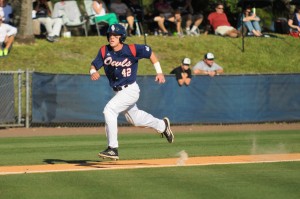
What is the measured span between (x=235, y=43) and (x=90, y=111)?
8919mm

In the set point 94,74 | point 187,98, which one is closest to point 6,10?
point 187,98

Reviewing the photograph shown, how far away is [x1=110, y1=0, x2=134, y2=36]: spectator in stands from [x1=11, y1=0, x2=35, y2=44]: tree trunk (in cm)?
298

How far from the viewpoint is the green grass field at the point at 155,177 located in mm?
9250

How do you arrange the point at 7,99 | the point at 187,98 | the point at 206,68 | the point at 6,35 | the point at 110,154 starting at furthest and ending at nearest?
1. the point at 6,35
2. the point at 206,68
3. the point at 187,98
4. the point at 7,99
5. the point at 110,154

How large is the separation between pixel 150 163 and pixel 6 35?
1225cm

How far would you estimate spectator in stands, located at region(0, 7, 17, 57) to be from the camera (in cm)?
2348

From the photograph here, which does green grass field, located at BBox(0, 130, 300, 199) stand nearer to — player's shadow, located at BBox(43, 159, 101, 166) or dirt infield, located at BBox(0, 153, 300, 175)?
player's shadow, located at BBox(43, 159, 101, 166)

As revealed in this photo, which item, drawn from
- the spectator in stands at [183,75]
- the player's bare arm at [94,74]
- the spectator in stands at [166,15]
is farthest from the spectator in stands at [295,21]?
the player's bare arm at [94,74]

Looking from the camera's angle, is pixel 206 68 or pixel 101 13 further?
pixel 101 13

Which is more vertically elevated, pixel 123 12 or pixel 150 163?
pixel 123 12

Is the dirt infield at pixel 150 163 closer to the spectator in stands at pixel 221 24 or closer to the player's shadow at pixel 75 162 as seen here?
the player's shadow at pixel 75 162

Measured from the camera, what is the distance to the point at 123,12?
89.1 feet

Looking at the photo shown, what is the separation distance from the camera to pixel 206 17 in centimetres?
3030

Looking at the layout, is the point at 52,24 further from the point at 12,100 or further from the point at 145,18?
the point at 12,100
